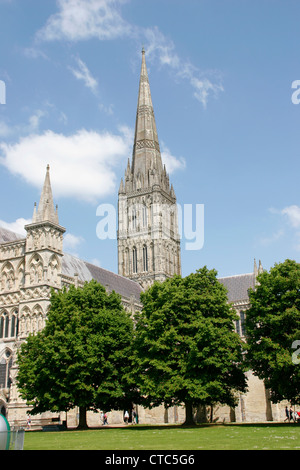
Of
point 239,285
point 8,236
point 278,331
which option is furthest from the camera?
point 239,285

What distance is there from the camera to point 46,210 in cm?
5012

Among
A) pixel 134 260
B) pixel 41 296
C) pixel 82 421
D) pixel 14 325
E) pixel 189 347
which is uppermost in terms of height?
pixel 134 260

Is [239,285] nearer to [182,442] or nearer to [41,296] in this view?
[41,296]

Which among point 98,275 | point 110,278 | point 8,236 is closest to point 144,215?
point 110,278

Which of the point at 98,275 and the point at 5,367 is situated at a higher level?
the point at 98,275

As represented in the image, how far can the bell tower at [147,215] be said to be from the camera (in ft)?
283

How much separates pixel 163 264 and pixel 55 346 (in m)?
51.4

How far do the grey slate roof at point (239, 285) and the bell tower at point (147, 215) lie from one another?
11.2 metres

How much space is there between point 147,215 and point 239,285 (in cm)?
2094

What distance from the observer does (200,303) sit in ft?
115

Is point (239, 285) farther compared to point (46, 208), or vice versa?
point (239, 285)

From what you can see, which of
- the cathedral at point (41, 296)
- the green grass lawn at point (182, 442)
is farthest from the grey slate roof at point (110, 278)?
the green grass lawn at point (182, 442)

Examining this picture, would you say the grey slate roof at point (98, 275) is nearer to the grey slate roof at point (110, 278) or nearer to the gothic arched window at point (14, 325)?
the grey slate roof at point (110, 278)
